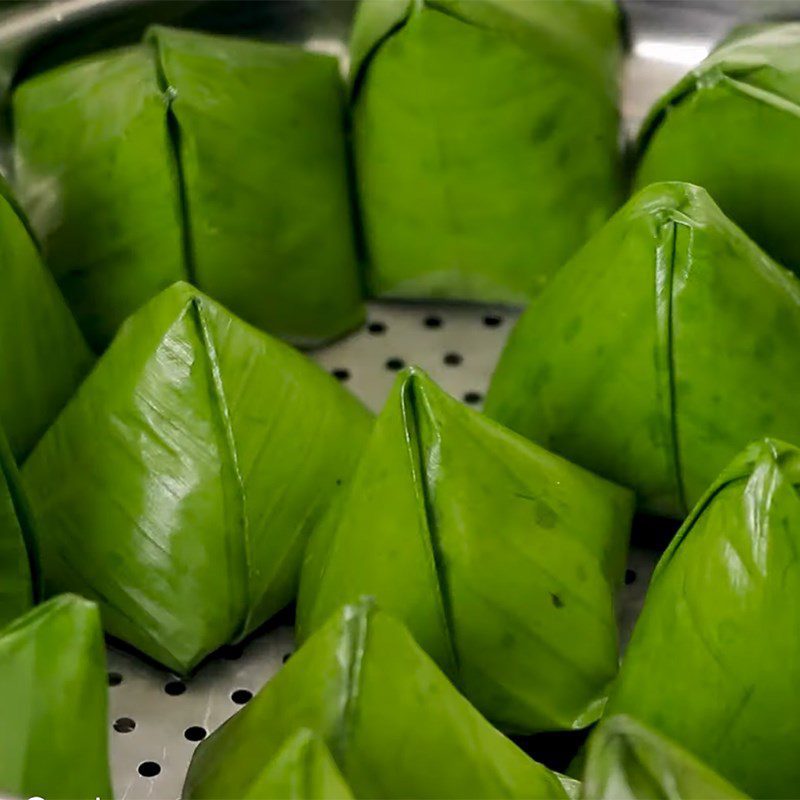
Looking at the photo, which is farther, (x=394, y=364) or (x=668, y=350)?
(x=394, y=364)

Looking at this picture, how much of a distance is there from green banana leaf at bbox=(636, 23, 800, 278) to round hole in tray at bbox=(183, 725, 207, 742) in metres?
0.32

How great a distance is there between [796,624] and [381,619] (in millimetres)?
134

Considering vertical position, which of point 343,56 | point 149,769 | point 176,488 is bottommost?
point 149,769

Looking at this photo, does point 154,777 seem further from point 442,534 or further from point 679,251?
point 679,251

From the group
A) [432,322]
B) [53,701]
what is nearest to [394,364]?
[432,322]

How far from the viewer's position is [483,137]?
27.7 inches

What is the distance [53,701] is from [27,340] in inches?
9.1

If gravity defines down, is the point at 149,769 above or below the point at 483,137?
below

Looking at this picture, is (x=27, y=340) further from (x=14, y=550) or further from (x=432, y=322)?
(x=432, y=322)

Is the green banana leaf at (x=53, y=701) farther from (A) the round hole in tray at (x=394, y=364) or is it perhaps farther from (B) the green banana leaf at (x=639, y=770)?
(A) the round hole in tray at (x=394, y=364)

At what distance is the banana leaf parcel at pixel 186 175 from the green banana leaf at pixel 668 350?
0.49ft

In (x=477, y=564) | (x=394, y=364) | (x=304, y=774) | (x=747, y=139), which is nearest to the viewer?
(x=304, y=774)

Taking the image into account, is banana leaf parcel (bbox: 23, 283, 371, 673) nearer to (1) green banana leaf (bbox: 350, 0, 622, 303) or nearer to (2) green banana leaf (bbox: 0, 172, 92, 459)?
(2) green banana leaf (bbox: 0, 172, 92, 459)

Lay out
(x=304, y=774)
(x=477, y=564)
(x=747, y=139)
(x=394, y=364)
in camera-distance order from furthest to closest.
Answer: (x=394, y=364)
(x=747, y=139)
(x=477, y=564)
(x=304, y=774)
